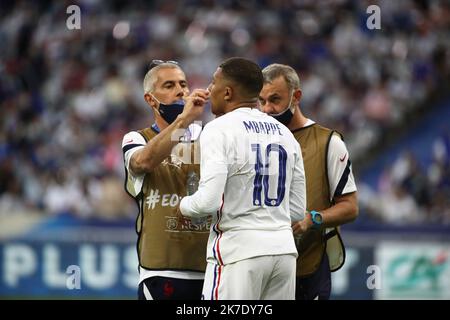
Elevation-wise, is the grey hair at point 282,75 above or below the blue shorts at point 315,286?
above

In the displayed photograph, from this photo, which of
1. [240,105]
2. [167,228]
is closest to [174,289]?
[167,228]

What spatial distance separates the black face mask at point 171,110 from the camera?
609cm

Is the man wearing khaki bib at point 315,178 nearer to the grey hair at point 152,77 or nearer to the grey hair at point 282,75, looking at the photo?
the grey hair at point 282,75

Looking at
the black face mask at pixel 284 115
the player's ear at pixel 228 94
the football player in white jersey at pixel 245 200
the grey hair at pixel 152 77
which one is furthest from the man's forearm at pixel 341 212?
the grey hair at pixel 152 77

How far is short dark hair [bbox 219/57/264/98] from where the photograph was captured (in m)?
5.35

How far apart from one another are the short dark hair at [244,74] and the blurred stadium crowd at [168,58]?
376 inches

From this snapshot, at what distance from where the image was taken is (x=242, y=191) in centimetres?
518

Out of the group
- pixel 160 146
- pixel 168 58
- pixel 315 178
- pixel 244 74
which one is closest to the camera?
pixel 244 74

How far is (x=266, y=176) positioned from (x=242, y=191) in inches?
6.5

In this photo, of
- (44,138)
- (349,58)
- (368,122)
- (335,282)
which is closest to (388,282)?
(335,282)

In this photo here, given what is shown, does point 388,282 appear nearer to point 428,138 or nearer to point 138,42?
point 428,138

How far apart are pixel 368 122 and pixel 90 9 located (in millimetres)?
6665

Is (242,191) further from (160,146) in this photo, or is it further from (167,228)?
(167,228)

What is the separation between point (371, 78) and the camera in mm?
17281
